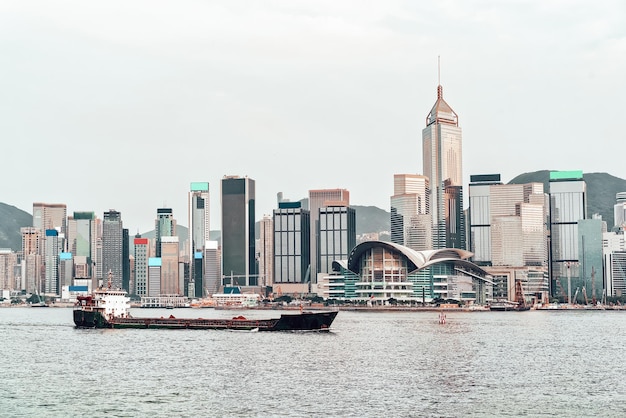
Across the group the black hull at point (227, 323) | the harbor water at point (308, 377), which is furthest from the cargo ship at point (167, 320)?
the harbor water at point (308, 377)

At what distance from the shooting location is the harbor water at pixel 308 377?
195 ft

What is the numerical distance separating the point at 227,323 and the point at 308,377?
70627 millimetres

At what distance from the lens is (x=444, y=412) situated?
57844mm

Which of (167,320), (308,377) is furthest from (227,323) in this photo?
(308,377)

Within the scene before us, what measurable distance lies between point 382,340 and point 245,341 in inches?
791

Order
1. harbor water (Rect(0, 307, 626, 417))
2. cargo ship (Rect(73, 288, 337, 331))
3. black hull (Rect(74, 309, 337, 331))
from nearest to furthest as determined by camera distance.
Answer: harbor water (Rect(0, 307, 626, 417)) → black hull (Rect(74, 309, 337, 331)) → cargo ship (Rect(73, 288, 337, 331))

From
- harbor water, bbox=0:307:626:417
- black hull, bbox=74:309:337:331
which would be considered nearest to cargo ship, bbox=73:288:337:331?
black hull, bbox=74:309:337:331

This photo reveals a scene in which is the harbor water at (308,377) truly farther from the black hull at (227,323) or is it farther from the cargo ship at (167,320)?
the cargo ship at (167,320)

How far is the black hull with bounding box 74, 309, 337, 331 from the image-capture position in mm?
139250

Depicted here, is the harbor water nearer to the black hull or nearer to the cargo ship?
the black hull

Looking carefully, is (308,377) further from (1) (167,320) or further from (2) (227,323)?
(1) (167,320)

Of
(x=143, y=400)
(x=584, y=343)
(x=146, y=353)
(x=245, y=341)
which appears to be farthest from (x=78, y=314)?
(x=143, y=400)

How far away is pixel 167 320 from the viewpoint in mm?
151000

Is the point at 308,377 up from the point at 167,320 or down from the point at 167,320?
down
